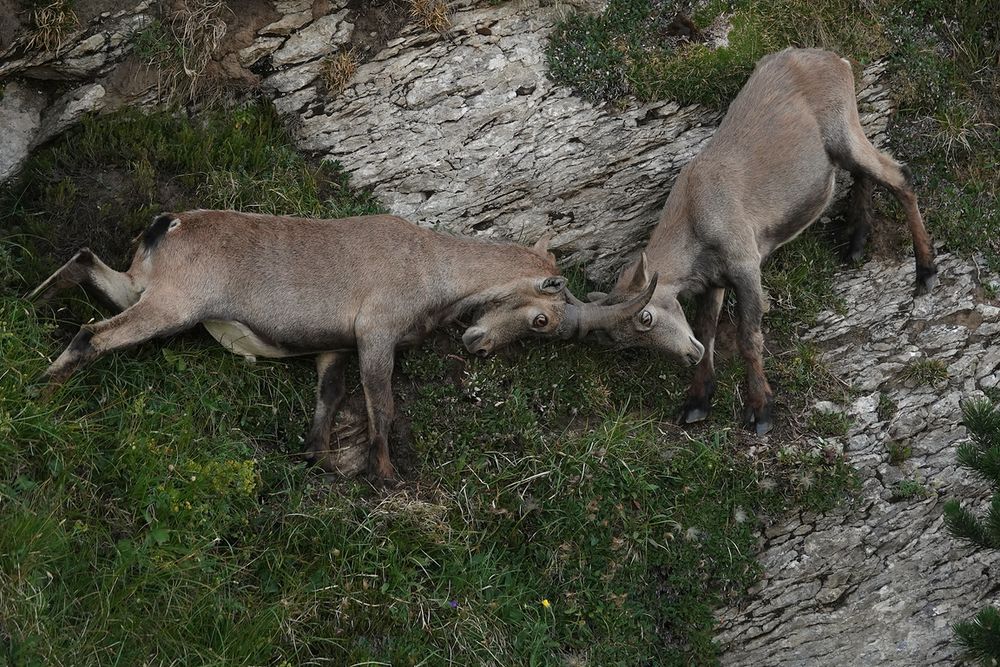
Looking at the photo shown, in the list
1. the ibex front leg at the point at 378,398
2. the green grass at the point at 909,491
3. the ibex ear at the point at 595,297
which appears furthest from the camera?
the ibex ear at the point at 595,297

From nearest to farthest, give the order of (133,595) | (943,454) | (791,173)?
(133,595) < (943,454) < (791,173)

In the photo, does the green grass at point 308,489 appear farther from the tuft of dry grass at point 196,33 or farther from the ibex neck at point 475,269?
the ibex neck at point 475,269

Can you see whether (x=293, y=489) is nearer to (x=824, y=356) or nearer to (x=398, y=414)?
(x=398, y=414)

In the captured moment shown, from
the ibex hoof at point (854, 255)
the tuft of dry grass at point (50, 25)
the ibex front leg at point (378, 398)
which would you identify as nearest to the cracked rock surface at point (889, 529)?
the ibex hoof at point (854, 255)

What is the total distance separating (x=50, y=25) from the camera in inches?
311

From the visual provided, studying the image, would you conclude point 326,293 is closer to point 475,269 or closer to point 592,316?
point 475,269

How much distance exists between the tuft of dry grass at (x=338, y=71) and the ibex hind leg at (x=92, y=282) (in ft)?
8.38

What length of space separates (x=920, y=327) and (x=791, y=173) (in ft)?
5.50

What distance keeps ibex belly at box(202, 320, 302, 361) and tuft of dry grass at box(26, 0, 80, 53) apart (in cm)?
252

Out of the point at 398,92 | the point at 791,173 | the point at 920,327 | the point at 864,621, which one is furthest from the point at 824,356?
the point at 398,92

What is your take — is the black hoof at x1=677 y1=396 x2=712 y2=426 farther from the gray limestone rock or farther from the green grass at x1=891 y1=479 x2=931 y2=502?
the gray limestone rock

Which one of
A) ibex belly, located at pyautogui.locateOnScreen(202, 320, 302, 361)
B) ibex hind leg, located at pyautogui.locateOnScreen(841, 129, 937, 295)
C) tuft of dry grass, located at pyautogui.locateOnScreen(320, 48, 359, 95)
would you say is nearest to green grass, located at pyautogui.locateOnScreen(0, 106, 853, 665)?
ibex belly, located at pyautogui.locateOnScreen(202, 320, 302, 361)

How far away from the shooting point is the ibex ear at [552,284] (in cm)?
798

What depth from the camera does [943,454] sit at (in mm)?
7926
